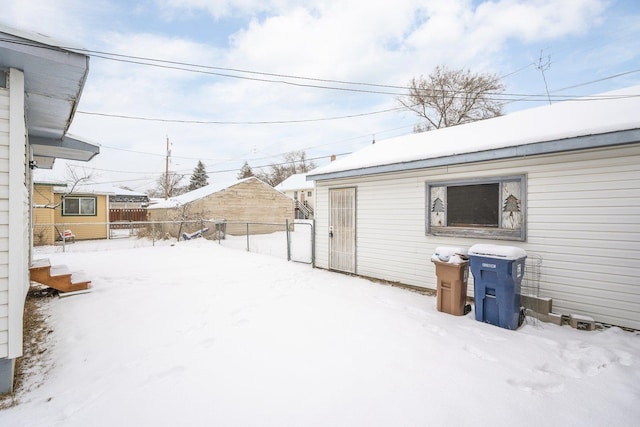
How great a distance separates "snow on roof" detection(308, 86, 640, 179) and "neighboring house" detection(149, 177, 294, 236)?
11401 mm

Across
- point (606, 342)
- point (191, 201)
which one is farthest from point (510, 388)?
point (191, 201)

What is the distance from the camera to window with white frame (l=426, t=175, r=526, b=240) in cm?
484

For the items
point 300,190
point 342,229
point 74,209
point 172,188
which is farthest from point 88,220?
point 172,188

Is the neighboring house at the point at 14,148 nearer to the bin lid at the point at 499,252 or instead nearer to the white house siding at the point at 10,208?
the white house siding at the point at 10,208

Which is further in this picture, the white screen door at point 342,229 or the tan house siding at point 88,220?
the tan house siding at point 88,220

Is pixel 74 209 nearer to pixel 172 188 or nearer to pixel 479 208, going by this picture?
pixel 479 208

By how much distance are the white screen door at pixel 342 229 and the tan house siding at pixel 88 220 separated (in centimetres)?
1402

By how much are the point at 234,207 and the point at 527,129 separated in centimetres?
1679

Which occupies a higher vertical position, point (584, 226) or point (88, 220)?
point (584, 226)

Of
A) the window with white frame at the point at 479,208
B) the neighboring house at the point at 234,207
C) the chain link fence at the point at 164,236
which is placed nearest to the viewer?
the window with white frame at the point at 479,208

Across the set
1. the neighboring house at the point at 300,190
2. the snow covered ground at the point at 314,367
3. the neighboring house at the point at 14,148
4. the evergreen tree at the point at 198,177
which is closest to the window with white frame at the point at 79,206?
the snow covered ground at the point at 314,367

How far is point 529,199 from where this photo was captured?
4656mm

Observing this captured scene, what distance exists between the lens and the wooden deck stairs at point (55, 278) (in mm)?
5172

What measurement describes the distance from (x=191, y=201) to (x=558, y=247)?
56.7 feet
